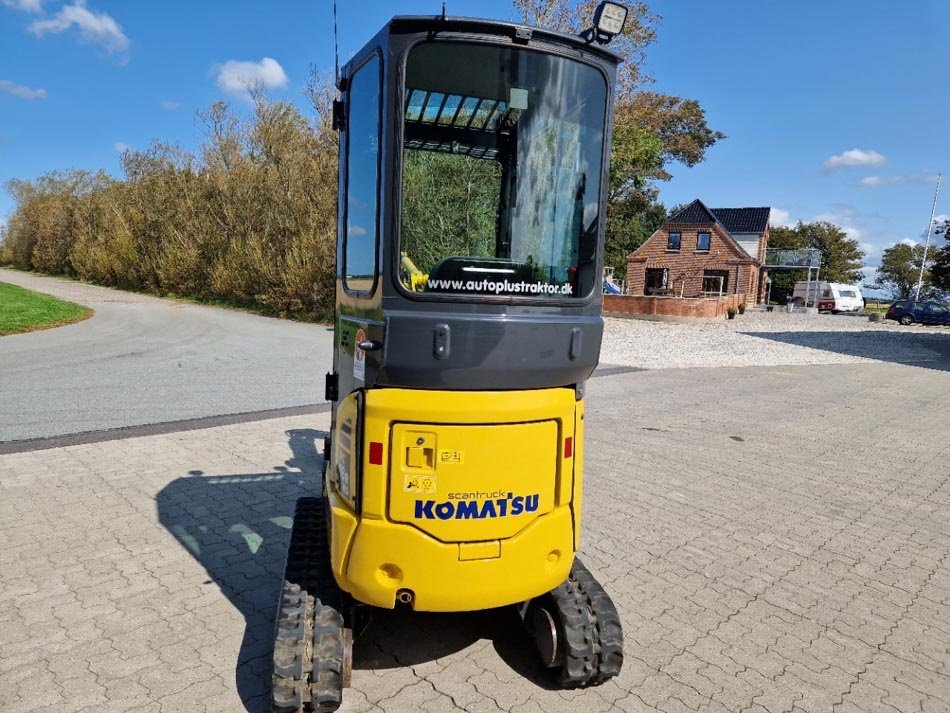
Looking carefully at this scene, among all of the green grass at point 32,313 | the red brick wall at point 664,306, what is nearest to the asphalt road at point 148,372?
the green grass at point 32,313

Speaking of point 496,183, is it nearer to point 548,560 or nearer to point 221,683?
point 548,560

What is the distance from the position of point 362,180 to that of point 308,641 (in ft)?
6.41

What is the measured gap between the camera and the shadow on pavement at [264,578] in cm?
316

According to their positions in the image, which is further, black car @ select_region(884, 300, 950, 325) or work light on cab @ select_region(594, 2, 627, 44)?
black car @ select_region(884, 300, 950, 325)

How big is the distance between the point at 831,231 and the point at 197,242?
6182 cm

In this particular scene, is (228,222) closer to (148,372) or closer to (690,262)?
(148,372)

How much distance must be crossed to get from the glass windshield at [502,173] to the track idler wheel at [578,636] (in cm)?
140

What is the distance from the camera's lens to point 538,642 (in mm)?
3041

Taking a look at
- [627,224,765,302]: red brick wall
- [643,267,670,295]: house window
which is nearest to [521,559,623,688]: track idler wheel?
[627,224,765,302]: red brick wall

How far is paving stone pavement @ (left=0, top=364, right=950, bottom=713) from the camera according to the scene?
2994 millimetres

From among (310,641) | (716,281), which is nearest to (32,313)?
(310,641)

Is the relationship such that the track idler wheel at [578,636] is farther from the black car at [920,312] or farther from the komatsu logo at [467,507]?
the black car at [920,312]

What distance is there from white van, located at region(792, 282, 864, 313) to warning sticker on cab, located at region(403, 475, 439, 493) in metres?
50.5

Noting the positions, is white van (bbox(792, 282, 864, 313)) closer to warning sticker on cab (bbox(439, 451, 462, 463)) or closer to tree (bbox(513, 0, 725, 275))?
tree (bbox(513, 0, 725, 275))
